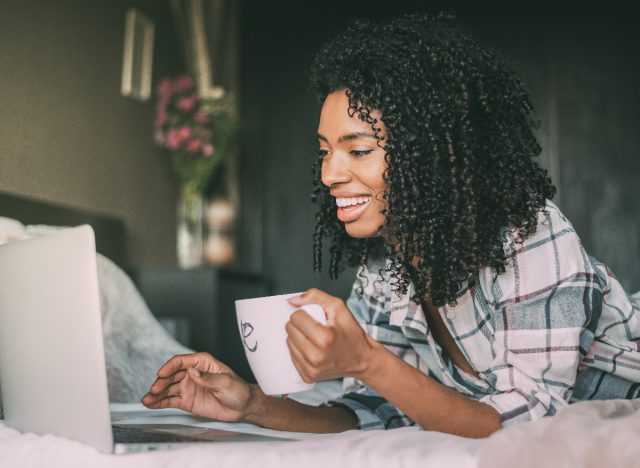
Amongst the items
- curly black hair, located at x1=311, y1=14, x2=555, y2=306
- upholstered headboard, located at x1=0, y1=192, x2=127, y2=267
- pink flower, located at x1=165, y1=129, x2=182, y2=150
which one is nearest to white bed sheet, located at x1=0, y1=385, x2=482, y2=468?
curly black hair, located at x1=311, y1=14, x2=555, y2=306

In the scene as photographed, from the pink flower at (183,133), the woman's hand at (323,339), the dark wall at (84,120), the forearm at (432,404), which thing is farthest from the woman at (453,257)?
the pink flower at (183,133)

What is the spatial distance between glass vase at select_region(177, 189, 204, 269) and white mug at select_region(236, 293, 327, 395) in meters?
2.00

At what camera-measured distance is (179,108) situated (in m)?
2.91

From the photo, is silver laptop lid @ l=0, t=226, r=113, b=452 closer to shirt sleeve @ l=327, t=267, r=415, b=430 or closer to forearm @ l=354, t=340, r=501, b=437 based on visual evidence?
forearm @ l=354, t=340, r=501, b=437

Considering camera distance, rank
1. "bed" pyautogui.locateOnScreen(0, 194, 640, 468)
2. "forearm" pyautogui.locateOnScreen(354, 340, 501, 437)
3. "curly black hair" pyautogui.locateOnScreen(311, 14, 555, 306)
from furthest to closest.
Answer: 1. "curly black hair" pyautogui.locateOnScreen(311, 14, 555, 306)
2. "forearm" pyautogui.locateOnScreen(354, 340, 501, 437)
3. "bed" pyautogui.locateOnScreen(0, 194, 640, 468)

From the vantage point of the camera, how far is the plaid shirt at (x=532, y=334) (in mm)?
1015

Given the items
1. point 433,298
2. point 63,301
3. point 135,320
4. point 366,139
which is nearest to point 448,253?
point 433,298

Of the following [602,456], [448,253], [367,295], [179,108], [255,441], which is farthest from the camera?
[179,108]

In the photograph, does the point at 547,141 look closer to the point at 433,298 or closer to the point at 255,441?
the point at 433,298

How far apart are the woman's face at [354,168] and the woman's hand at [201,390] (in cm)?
34

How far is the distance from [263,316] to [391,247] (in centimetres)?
39

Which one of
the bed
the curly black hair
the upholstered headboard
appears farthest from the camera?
the upholstered headboard

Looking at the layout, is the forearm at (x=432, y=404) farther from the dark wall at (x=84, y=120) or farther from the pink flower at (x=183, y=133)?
the pink flower at (x=183, y=133)

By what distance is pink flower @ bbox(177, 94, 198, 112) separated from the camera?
2.85 metres
